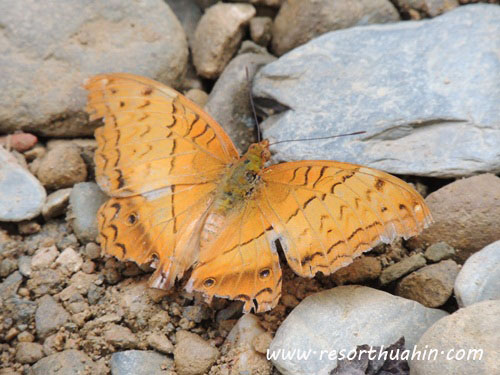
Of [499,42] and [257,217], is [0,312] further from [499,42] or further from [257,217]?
[499,42]

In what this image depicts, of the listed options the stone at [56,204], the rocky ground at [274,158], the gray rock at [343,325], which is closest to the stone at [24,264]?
the rocky ground at [274,158]

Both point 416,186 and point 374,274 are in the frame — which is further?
point 416,186

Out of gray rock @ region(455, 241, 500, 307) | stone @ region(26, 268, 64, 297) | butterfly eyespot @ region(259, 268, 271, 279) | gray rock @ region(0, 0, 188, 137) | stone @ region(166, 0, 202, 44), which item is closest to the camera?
gray rock @ region(455, 241, 500, 307)

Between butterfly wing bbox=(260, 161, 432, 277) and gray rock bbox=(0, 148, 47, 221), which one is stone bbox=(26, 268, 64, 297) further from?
butterfly wing bbox=(260, 161, 432, 277)

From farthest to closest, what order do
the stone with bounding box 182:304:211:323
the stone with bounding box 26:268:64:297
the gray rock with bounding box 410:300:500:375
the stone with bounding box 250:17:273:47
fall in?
1. the stone with bounding box 250:17:273:47
2. the stone with bounding box 26:268:64:297
3. the stone with bounding box 182:304:211:323
4. the gray rock with bounding box 410:300:500:375

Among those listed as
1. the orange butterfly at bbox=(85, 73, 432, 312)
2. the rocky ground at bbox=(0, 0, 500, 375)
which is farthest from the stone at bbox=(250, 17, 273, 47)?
the orange butterfly at bbox=(85, 73, 432, 312)

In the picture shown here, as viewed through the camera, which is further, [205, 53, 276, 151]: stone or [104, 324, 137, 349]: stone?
[205, 53, 276, 151]: stone

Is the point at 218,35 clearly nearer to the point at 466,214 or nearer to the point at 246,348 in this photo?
the point at 466,214

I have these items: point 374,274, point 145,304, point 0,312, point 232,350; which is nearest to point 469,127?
point 374,274
